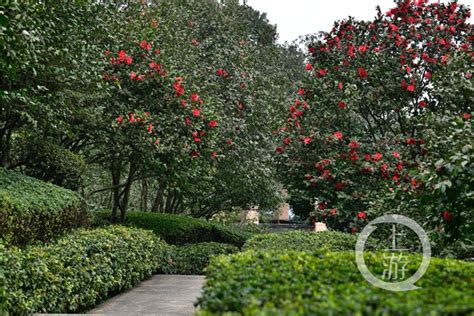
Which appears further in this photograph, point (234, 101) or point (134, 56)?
point (234, 101)

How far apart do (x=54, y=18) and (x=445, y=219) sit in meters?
5.32

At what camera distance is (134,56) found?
10.1m

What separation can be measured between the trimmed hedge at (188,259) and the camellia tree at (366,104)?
3.26 m

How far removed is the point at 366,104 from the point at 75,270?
234 inches

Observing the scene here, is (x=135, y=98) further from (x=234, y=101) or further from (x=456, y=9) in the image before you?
(x=456, y=9)

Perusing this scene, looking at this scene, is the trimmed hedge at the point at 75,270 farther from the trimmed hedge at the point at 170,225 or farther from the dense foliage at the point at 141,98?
the trimmed hedge at the point at 170,225

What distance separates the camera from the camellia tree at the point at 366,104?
9461 mm

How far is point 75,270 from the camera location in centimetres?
682

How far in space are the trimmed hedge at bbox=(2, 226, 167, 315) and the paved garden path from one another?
7.7 inches

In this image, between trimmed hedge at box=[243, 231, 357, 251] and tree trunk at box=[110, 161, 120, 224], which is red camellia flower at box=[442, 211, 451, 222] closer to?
trimmed hedge at box=[243, 231, 357, 251]

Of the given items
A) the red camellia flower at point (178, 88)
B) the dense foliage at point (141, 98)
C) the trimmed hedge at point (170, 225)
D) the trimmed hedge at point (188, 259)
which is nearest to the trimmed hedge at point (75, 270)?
the dense foliage at point (141, 98)

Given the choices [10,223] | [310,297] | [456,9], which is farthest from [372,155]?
[310,297]

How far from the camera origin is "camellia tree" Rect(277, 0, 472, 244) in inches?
372

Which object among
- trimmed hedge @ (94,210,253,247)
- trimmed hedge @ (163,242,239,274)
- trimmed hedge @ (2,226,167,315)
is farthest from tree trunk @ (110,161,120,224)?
trimmed hedge @ (2,226,167,315)
